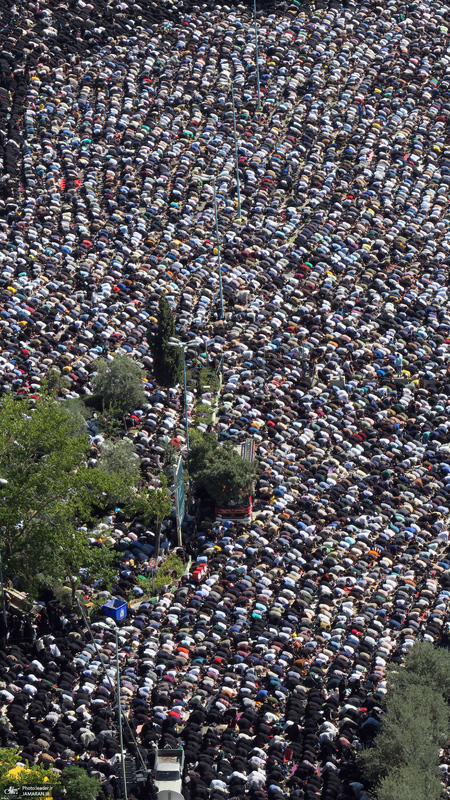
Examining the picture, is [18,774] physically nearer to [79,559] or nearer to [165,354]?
[79,559]

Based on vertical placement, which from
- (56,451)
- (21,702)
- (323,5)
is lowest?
(21,702)

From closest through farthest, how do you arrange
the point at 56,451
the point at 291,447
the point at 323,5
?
the point at 56,451, the point at 291,447, the point at 323,5

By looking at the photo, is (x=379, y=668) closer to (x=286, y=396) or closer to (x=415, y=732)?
(x=415, y=732)

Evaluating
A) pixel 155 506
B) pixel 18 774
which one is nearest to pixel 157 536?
pixel 155 506

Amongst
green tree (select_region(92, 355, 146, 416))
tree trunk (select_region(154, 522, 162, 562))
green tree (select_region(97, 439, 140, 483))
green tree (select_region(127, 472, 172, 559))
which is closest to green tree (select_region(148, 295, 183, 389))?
green tree (select_region(92, 355, 146, 416))

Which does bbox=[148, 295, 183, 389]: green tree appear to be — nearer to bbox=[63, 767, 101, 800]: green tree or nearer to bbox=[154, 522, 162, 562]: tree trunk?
bbox=[154, 522, 162, 562]: tree trunk

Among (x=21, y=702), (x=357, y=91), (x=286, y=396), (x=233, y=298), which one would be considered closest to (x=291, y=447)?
(x=286, y=396)

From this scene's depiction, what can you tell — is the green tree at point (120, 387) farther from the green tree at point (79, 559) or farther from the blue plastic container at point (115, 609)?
the blue plastic container at point (115, 609)

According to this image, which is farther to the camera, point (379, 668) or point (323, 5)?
point (323, 5)
